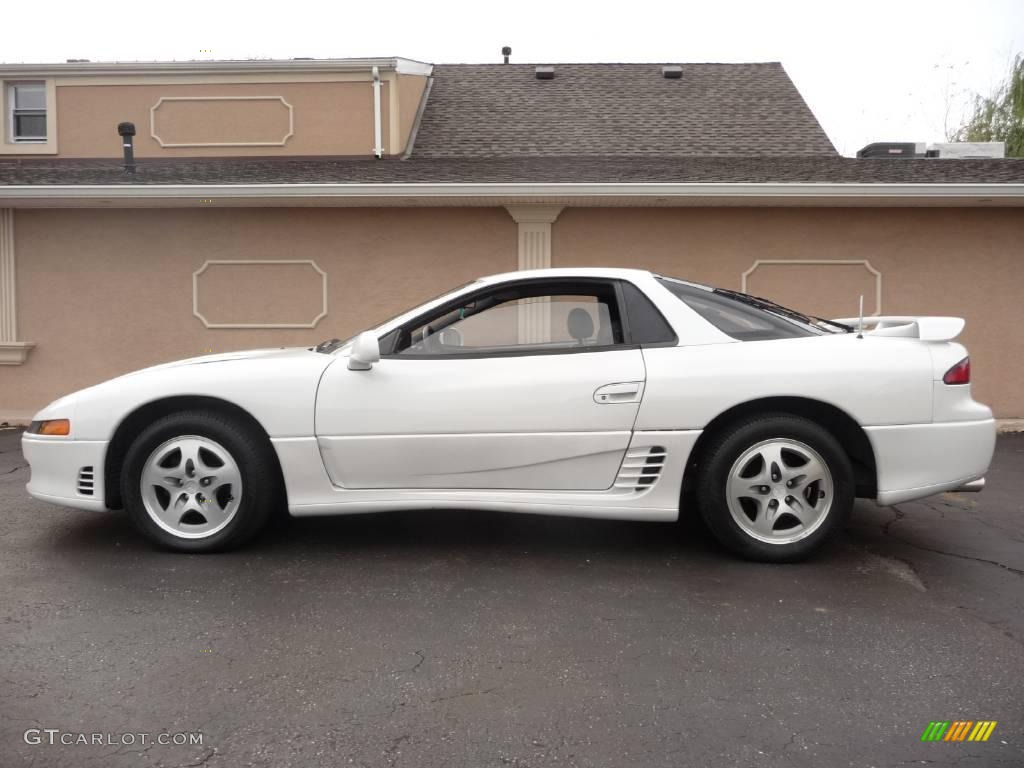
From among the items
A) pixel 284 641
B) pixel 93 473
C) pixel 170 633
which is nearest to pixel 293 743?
pixel 284 641

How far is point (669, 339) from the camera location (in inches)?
159

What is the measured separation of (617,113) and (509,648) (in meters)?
12.2

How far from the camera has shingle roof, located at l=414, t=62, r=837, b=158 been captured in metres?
12.5

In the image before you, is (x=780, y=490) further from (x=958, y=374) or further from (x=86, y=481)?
(x=86, y=481)

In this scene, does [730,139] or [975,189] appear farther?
[730,139]

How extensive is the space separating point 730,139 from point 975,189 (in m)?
5.12

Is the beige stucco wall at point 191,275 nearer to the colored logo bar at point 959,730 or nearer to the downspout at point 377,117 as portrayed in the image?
the downspout at point 377,117

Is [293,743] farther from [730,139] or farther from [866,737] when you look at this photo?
[730,139]

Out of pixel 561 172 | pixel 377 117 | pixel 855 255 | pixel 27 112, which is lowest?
pixel 855 255

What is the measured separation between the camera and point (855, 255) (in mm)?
8875

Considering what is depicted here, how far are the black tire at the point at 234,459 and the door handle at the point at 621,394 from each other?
1.66 m

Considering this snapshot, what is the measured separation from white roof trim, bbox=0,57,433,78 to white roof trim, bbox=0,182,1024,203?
3.81m

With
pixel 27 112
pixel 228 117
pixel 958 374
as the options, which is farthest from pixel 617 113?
pixel 958 374

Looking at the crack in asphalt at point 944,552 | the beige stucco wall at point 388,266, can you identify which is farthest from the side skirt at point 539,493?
the beige stucco wall at point 388,266
